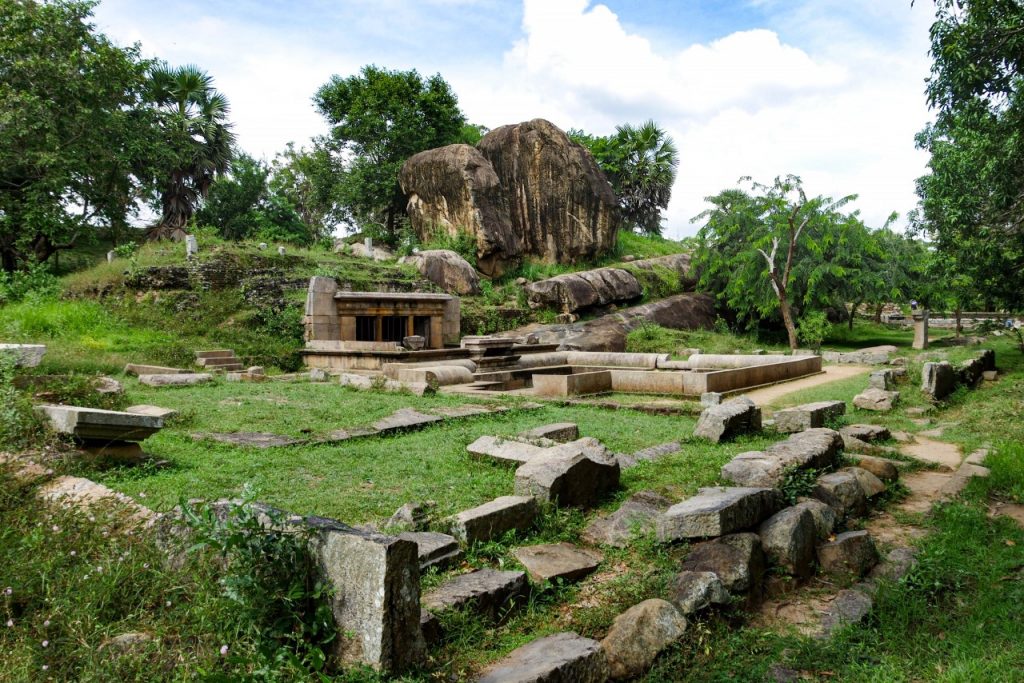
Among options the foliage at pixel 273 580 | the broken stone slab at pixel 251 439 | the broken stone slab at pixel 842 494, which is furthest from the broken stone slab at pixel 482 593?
the broken stone slab at pixel 251 439

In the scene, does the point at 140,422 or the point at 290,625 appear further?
the point at 140,422

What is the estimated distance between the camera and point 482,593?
3.24 m

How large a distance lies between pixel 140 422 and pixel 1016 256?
1641 cm

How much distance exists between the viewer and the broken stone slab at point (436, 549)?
356 centimetres

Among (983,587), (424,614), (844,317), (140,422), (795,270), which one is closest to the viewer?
(424,614)

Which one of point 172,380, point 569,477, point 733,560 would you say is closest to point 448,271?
point 172,380

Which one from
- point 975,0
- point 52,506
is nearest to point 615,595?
point 52,506

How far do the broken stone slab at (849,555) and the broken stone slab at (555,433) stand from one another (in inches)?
123

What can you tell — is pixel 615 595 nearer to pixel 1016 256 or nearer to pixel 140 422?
pixel 140 422

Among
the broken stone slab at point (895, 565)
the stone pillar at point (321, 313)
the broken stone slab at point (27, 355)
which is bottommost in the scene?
the broken stone slab at point (895, 565)

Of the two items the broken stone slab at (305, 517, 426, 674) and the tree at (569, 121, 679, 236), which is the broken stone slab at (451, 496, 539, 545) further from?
the tree at (569, 121, 679, 236)

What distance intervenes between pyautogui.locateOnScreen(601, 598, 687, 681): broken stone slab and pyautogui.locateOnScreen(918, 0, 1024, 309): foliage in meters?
8.82

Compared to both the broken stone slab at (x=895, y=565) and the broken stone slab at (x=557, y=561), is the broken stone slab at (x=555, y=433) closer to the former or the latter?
the broken stone slab at (x=557, y=561)

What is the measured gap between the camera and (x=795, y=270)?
24.2 metres
